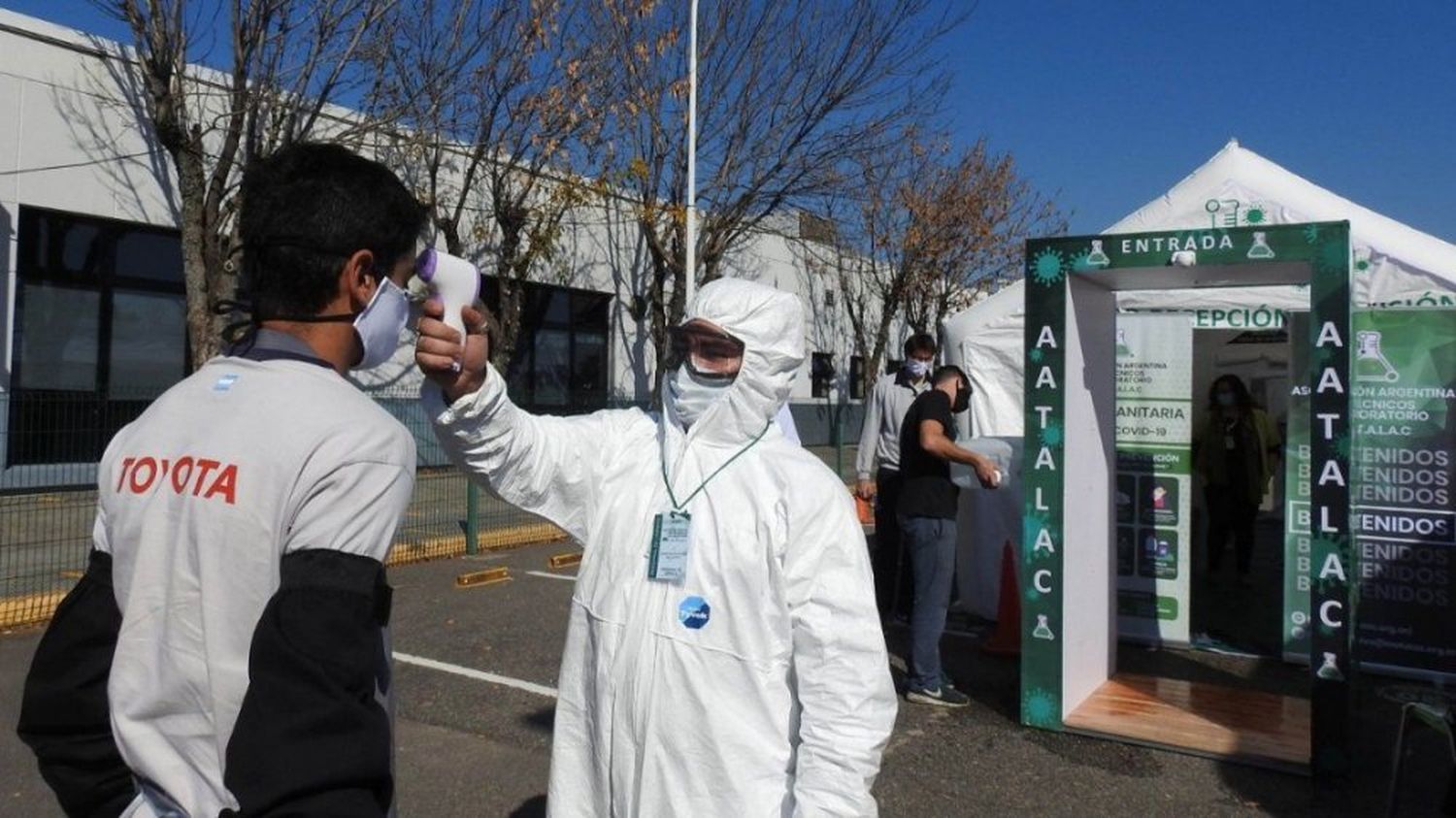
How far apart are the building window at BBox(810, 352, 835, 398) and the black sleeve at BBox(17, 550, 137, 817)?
26.8 meters

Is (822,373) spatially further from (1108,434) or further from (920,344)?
(1108,434)

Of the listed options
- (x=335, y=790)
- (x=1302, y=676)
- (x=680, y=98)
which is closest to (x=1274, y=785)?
(x=1302, y=676)

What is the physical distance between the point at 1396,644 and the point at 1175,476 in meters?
1.73

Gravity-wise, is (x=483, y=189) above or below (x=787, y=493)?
above

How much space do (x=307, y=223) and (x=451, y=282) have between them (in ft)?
1.33

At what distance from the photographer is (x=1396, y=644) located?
7055 mm

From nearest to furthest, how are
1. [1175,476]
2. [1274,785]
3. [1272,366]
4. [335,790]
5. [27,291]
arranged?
[335,790] < [1274,785] < [1175,476] < [27,291] < [1272,366]

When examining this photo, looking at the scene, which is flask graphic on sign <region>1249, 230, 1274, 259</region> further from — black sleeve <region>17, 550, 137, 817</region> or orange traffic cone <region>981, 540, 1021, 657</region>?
black sleeve <region>17, 550, 137, 817</region>

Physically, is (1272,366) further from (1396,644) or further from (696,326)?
(696,326)

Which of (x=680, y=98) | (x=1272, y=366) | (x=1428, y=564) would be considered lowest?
(x=1428, y=564)

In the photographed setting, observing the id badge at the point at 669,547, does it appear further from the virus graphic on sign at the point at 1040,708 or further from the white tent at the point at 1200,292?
the white tent at the point at 1200,292

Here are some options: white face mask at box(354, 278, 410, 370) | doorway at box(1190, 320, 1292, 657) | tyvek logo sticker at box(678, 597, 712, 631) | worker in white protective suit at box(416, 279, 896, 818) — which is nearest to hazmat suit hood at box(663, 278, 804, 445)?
worker in white protective suit at box(416, 279, 896, 818)

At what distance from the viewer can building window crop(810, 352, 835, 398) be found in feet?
93.1

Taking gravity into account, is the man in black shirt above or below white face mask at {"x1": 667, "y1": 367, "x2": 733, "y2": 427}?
below
